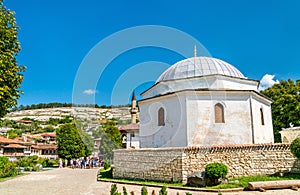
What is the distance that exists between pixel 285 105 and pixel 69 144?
94.4 feet

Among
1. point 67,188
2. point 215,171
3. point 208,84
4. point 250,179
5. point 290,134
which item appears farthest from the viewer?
point 290,134

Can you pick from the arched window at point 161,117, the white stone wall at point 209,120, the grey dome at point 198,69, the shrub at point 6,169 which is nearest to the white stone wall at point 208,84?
the grey dome at point 198,69

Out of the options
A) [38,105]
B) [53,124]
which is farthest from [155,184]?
[38,105]

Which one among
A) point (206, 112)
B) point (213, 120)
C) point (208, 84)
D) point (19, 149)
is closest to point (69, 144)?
point (19, 149)

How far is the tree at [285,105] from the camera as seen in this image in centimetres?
2444

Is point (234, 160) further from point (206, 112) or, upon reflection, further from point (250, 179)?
point (206, 112)

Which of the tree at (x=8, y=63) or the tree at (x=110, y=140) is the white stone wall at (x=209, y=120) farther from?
the tree at (x=110, y=140)

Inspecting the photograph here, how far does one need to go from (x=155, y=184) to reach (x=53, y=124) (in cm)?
11131

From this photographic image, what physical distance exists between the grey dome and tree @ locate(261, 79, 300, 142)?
37.3 ft

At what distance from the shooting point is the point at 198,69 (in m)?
16.3

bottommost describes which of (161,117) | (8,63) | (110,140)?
(110,140)

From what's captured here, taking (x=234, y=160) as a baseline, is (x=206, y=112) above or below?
above

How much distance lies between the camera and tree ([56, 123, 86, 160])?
114 feet

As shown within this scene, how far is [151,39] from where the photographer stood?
1533cm
